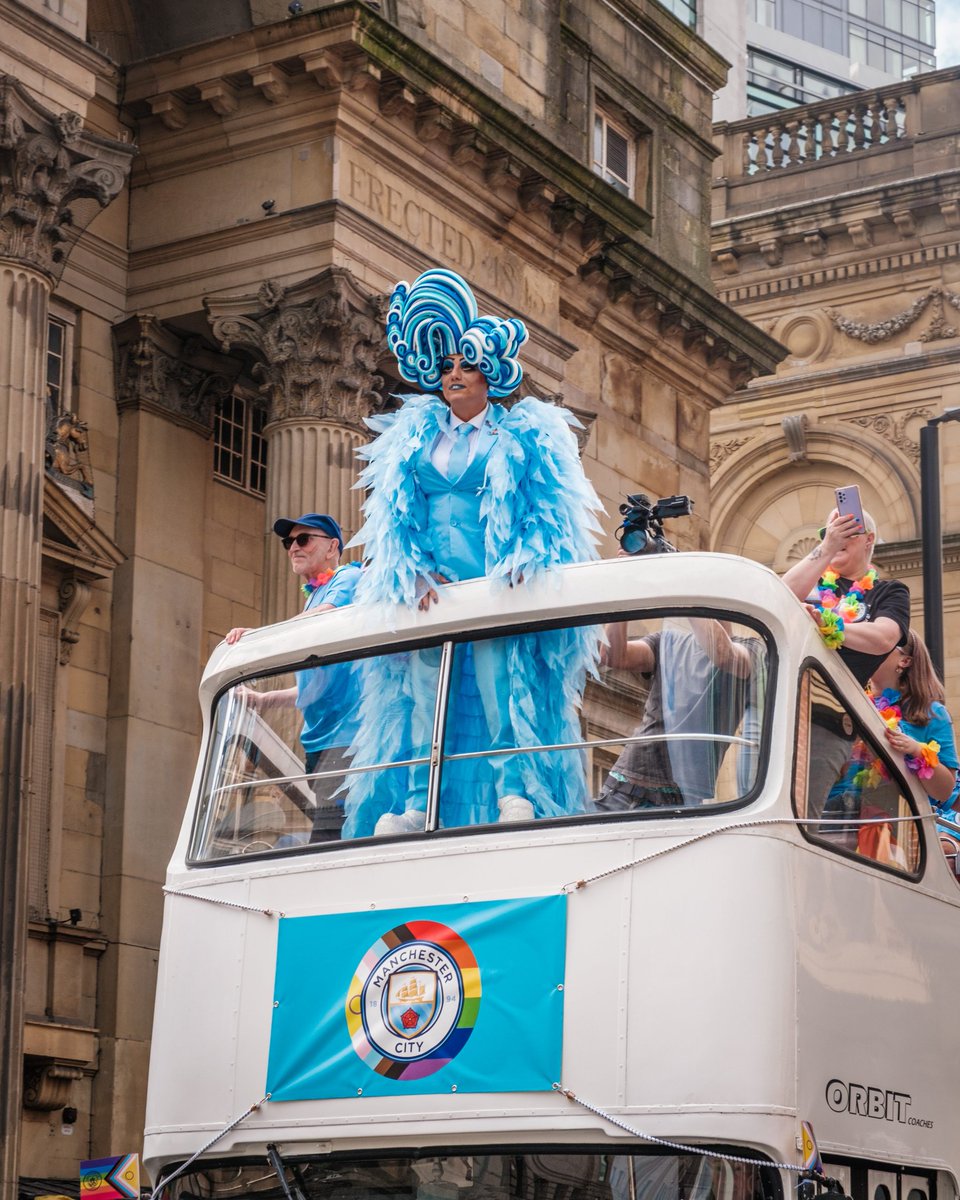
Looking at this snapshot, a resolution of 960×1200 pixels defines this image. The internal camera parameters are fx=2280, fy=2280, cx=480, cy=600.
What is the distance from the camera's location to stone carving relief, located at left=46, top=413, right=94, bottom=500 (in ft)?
63.6

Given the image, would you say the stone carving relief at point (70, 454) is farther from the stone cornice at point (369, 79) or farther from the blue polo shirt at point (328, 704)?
the blue polo shirt at point (328, 704)

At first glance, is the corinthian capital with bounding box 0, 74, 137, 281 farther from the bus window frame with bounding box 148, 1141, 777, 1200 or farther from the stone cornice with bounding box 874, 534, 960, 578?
the stone cornice with bounding box 874, 534, 960, 578

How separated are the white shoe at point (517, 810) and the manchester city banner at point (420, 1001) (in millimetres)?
342

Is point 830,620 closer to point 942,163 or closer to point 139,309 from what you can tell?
point 139,309

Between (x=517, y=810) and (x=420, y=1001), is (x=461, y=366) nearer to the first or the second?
(x=517, y=810)

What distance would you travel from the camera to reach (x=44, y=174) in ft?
55.4

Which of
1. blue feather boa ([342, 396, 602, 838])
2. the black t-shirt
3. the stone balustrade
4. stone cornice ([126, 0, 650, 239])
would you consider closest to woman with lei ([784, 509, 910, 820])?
the black t-shirt

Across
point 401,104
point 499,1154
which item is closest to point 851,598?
point 499,1154

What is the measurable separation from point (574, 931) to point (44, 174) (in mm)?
10338

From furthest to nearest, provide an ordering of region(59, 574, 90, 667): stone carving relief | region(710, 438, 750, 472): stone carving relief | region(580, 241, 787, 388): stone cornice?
1. region(710, 438, 750, 472): stone carving relief
2. region(580, 241, 787, 388): stone cornice
3. region(59, 574, 90, 667): stone carving relief

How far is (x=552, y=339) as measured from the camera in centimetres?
2217

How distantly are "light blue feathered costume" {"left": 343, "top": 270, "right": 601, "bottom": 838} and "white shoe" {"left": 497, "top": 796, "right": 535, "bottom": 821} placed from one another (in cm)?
3

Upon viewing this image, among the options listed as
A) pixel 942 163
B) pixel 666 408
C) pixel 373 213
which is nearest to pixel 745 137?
pixel 942 163

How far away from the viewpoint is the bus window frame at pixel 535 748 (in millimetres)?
8320
